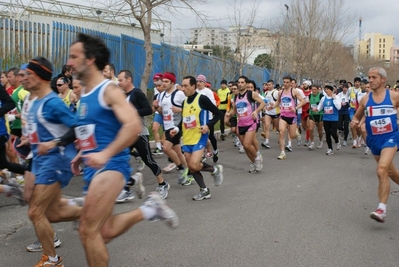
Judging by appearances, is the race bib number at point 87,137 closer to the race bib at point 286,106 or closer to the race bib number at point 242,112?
the race bib number at point 242,112

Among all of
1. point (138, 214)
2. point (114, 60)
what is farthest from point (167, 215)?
point (114, 60)

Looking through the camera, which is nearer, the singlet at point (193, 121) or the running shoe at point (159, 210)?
the running shoe at point (159, 210)

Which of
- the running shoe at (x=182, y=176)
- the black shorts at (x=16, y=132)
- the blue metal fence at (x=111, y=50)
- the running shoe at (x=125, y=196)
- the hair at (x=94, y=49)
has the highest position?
the blue metal fence at (x=111, y=50)

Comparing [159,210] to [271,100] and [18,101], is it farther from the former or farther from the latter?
[271,100]

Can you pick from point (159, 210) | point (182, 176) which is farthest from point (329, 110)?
point (159, 210)

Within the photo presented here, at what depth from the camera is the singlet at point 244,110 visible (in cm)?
1009

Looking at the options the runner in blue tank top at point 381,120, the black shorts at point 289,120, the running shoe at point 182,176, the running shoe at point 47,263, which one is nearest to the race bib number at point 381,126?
the runner in blue tank top at point 381,120

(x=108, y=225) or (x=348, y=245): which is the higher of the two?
(x=108, y=225)

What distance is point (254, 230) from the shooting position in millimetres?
5863

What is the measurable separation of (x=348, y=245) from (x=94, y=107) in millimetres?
3250

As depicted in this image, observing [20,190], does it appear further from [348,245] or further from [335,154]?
[335,154]

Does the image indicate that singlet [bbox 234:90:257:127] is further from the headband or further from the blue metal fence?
the headband

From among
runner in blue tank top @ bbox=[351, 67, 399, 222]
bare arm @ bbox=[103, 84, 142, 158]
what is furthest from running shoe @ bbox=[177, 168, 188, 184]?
bare arm @ bbox=[103, 84, 142, 158]

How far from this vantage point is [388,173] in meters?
6.43
